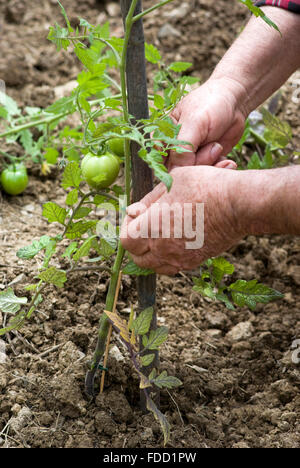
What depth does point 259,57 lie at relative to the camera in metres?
1.50

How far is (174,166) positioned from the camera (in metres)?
1.29

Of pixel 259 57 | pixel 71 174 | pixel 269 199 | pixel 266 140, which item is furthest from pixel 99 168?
pixel 266 140

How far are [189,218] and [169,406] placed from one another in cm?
58

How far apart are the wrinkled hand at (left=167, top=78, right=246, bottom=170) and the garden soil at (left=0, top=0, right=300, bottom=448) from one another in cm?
56

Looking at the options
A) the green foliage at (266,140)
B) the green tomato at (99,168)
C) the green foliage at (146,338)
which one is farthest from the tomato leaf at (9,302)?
the green foliage at (266,140)

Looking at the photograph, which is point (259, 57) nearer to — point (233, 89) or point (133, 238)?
point (233, 89)

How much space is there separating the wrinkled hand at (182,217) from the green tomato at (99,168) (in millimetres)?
108

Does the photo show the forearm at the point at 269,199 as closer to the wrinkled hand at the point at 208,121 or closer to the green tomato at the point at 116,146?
the wrinkled hand at the point at 208,121

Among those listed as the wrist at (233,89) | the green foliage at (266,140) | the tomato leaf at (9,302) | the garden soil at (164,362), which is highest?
the wrist at (233,89)

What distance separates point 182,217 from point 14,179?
1030 millimetres

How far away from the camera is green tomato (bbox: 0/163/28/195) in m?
2.03

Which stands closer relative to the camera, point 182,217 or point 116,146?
point 182,217

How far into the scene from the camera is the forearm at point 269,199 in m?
1.11
